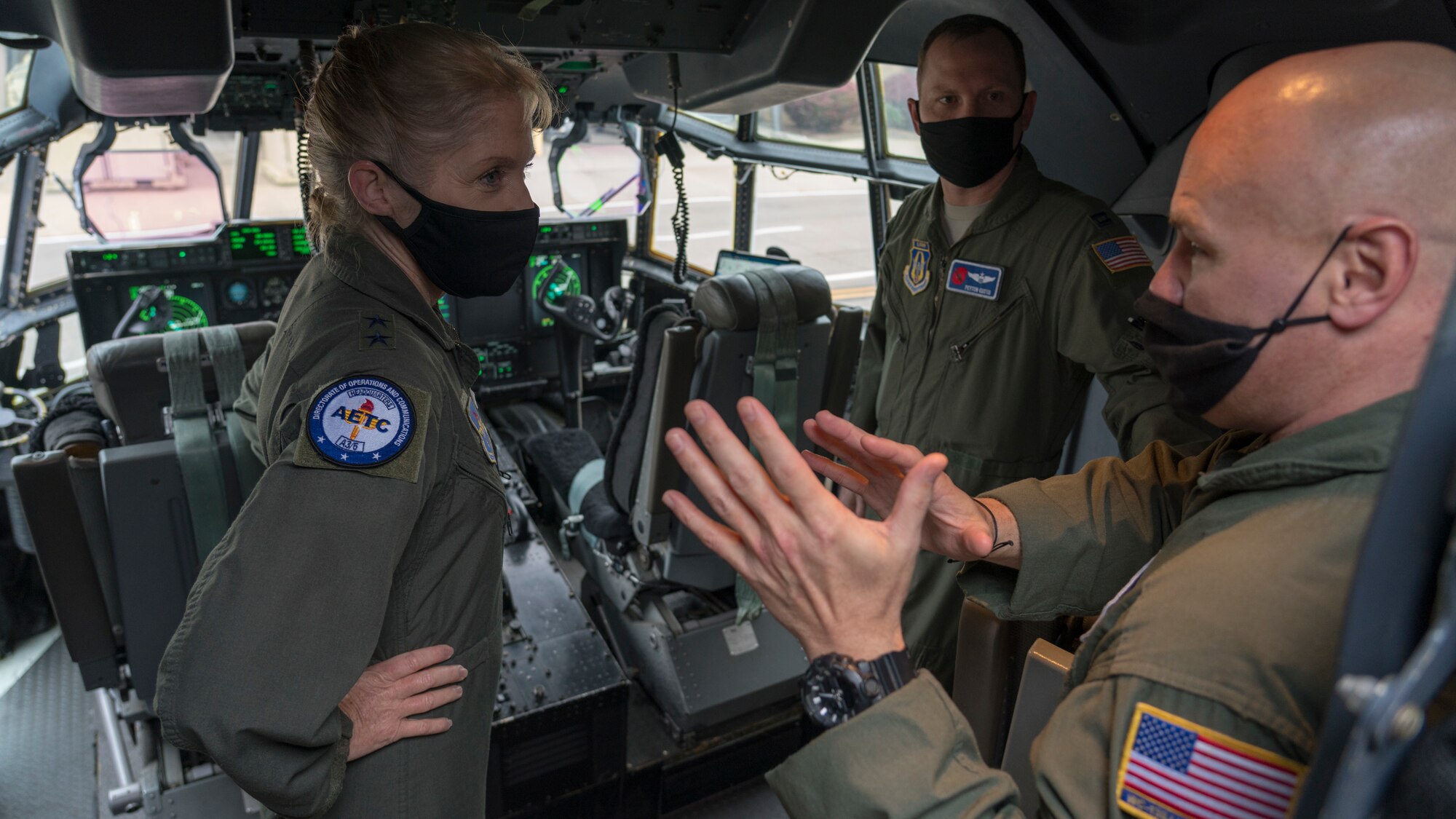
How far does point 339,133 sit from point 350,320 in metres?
0.31

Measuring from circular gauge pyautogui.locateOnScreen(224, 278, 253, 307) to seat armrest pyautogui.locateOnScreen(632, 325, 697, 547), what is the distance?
274cm

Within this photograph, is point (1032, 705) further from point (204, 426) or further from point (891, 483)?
point (204, 426)

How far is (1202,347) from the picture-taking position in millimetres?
865

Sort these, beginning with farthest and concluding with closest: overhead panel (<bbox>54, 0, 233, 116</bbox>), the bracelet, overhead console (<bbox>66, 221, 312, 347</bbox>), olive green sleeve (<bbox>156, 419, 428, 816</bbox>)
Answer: overhead console (<bbox>66, 221, 312, 347</bbox>), overhead panel (<bbox>54, 0, 233, 116</bbox>), the bracelet, olive green sleeve (<bbox>156, 419, 428, 816</bbox>)

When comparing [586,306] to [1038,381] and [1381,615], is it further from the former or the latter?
[1381,615]

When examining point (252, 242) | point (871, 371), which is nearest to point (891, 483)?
point (871, 371)

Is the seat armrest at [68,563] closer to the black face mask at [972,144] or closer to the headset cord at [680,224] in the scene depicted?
the black face mask at [972,144]

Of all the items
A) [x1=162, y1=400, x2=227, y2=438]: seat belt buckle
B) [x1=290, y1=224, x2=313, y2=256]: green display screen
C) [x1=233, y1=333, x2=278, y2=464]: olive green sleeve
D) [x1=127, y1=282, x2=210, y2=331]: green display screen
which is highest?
[x1=233, y1=333, x2=278, y2=464]: olive green sleeve

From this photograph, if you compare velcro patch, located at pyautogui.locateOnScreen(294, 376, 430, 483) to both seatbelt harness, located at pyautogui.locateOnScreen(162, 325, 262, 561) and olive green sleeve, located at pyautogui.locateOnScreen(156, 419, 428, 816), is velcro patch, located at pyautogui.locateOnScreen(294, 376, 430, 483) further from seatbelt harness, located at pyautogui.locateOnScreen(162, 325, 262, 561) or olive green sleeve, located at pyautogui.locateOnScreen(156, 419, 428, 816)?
seatbelt harness, located at pyautogui.locateOnScreen(162, 325, 262, 561)

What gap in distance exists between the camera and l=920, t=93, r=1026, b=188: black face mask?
6.58ft

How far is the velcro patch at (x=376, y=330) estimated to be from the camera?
116cm

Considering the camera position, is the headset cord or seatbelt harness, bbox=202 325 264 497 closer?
seatbelt harness, bbox=202 325 264 497

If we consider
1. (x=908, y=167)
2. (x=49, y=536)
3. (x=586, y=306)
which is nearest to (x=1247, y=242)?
(x=49, y=536)

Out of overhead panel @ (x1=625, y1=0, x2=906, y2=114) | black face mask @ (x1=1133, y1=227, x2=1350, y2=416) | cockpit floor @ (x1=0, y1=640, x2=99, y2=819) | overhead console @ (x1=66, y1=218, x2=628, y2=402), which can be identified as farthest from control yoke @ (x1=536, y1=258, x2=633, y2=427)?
black face mask @ (x1=1133, y1=227, x2=1350, y2=416)
